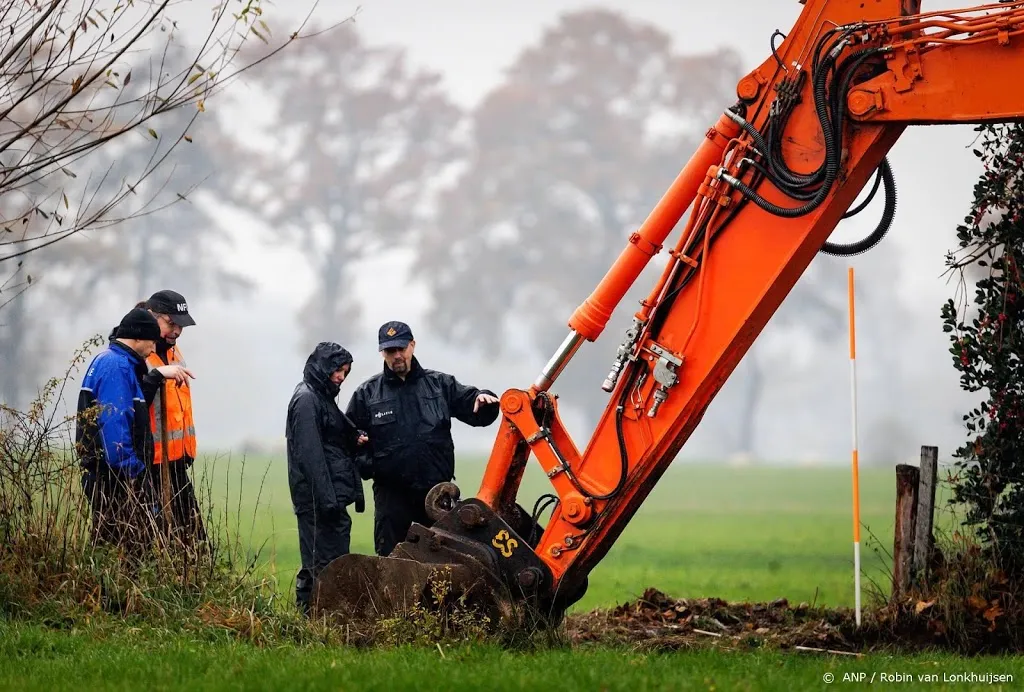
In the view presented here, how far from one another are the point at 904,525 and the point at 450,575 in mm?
3746

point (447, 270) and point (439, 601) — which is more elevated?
point (447, 270)

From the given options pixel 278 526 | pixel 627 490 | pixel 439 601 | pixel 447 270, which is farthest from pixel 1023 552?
pixel 447 270

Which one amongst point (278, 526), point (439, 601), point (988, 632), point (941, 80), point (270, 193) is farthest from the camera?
point (270, 193)

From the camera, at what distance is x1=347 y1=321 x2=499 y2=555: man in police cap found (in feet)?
31.7

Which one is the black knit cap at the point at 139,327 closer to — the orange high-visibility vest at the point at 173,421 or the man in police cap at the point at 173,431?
the man in police cap at the point at 173,431

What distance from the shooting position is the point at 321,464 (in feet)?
31.1

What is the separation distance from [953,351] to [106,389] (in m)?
5.97

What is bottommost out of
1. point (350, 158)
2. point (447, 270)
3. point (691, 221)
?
point (691, 221)

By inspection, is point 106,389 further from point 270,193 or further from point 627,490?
point 270,193

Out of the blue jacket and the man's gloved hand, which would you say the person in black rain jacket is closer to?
the man's gloved hand

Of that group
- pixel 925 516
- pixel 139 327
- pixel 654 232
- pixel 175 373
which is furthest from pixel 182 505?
pixel 925 516

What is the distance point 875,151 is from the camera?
7.63 meters

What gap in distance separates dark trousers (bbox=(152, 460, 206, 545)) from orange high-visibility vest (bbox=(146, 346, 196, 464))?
3.5 inches

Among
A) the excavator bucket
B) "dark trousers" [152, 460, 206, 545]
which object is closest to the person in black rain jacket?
"dark trousers" [152, 460, 206, 545]
